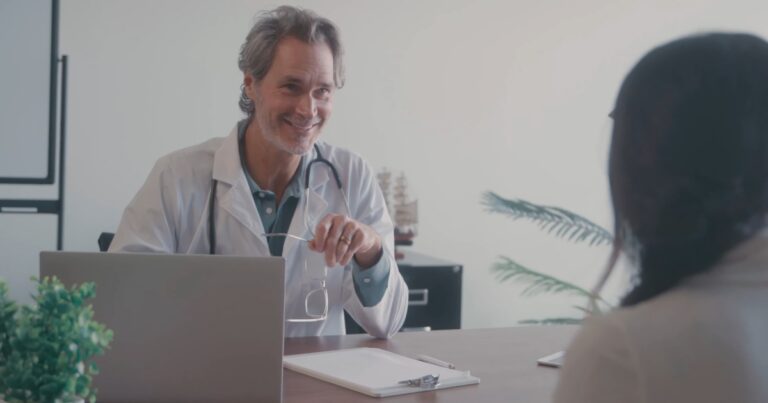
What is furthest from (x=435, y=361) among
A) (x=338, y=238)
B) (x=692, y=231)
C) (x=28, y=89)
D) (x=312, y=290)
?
(x=28, y=89)

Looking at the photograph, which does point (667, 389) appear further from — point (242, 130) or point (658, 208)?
point (242, 130)

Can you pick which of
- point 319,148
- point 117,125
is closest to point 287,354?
point 319,148

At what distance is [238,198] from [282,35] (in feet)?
1.32

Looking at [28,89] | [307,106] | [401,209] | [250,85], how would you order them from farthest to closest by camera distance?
[401,209], [28,89], [250,85], [307,106]

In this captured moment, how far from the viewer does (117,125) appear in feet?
10.9

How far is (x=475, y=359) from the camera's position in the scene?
1.78 meters

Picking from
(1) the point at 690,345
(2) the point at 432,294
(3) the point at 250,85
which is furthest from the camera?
(2) the point at 432,294

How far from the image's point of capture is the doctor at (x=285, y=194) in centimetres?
204

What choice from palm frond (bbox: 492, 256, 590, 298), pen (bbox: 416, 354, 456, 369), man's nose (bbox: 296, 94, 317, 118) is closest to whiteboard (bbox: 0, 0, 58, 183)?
man's nose (bbox: 296, 94, 317, 118)

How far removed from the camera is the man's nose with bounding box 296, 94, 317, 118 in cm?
215

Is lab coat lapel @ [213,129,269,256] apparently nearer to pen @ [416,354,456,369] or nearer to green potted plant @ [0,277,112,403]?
pen @ [416,354,456,369]

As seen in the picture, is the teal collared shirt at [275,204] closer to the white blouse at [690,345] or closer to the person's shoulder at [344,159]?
the person's shoulder at [344,159]

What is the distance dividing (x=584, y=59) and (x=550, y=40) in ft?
0.62

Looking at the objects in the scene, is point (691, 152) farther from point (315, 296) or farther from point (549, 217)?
point (549, 217)
